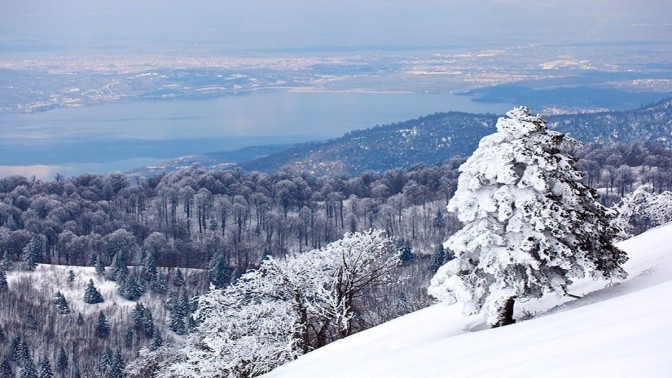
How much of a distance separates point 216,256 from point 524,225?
91.2 m

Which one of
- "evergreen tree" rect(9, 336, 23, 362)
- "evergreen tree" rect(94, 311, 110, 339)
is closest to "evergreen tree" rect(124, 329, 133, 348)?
"evergreen tree" rect(94, 311, 110, 339)

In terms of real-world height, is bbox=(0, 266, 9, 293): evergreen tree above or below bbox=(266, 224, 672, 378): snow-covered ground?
below

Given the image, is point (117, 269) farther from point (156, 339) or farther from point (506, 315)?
point (506, 315)

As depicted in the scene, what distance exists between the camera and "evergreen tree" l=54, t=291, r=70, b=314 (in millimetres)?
87875

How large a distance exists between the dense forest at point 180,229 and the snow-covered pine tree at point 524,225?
63507mm

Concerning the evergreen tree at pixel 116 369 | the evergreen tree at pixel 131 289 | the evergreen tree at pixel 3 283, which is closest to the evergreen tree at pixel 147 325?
the evergreen tree at pixel 131 289

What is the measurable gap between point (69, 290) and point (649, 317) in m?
90.8

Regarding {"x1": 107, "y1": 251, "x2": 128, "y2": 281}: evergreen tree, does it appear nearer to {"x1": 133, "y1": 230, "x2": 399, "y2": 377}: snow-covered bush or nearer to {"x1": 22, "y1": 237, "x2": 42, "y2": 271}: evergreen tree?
{"x1": 22, "y1": 237, "x2": 42, "y2": 271}: evergreen tree

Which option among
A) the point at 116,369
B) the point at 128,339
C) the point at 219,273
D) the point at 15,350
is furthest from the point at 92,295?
the point at 116,369

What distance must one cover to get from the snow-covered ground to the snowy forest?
242 centimetres

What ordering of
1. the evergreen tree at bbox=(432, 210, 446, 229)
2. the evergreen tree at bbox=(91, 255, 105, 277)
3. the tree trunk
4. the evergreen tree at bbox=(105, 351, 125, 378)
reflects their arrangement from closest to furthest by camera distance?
the tree trunk → the evergreen tree at bbox=(105, 351, 125, 378) → the evergreen tree at bbox=(91, 255, 105, 277) → the evergreen tree at bbox=(432, 210, 446, 229)

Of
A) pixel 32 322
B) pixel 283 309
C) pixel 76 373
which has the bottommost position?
pixel 76 373

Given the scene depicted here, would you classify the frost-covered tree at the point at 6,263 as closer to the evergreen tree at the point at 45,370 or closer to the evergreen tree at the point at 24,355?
the evergreen tree at the point at 24,355

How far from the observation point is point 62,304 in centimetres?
8825
